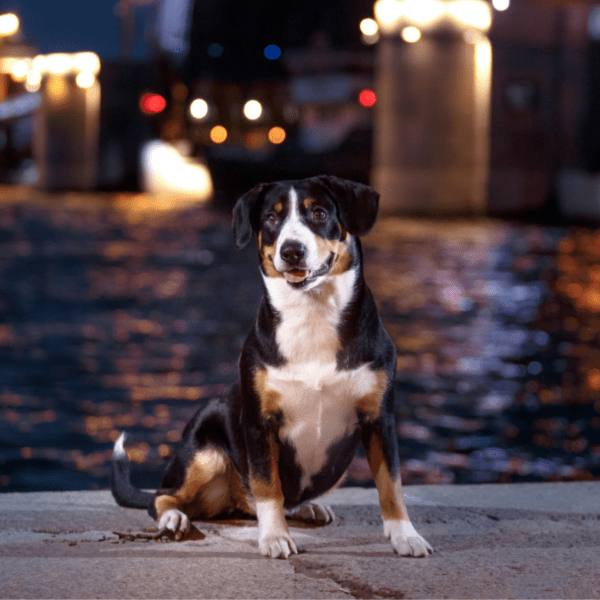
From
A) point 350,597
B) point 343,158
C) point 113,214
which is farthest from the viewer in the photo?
point 343,158

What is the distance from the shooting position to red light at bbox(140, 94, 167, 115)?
53978 millimetres

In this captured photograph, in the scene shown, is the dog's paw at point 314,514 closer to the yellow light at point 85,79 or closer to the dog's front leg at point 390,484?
the dog's front leg at point 390,484

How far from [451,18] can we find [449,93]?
8.34ft

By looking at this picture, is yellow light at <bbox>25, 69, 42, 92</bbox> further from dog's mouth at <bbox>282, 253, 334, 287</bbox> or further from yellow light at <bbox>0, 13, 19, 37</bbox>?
dog's mouth at <bbox>282, 253, 334, 287</bbox>

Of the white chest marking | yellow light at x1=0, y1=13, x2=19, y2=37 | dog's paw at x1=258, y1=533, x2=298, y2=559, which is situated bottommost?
dog's paw at x1=258, y1=533, x2=298, y2=559

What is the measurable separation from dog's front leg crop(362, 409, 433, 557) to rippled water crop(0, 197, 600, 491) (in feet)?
9.36

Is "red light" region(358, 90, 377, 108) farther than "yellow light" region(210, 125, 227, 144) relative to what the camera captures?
No

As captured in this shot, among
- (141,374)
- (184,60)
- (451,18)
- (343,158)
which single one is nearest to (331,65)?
(343,158)

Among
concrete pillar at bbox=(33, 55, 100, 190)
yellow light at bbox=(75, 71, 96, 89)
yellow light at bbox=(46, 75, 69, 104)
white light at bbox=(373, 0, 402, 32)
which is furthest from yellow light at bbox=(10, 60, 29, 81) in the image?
white light at bbox=(373, 0, 402, 32)

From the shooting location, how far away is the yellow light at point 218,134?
46234 mm

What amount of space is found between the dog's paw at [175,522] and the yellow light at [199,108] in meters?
Answer: 47.5

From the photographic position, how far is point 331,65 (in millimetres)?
43969

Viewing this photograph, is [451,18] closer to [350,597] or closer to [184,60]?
[184,60]

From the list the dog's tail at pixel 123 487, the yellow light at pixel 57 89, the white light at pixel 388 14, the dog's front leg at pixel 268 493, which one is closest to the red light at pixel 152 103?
the yellow light at pixel 57 89
